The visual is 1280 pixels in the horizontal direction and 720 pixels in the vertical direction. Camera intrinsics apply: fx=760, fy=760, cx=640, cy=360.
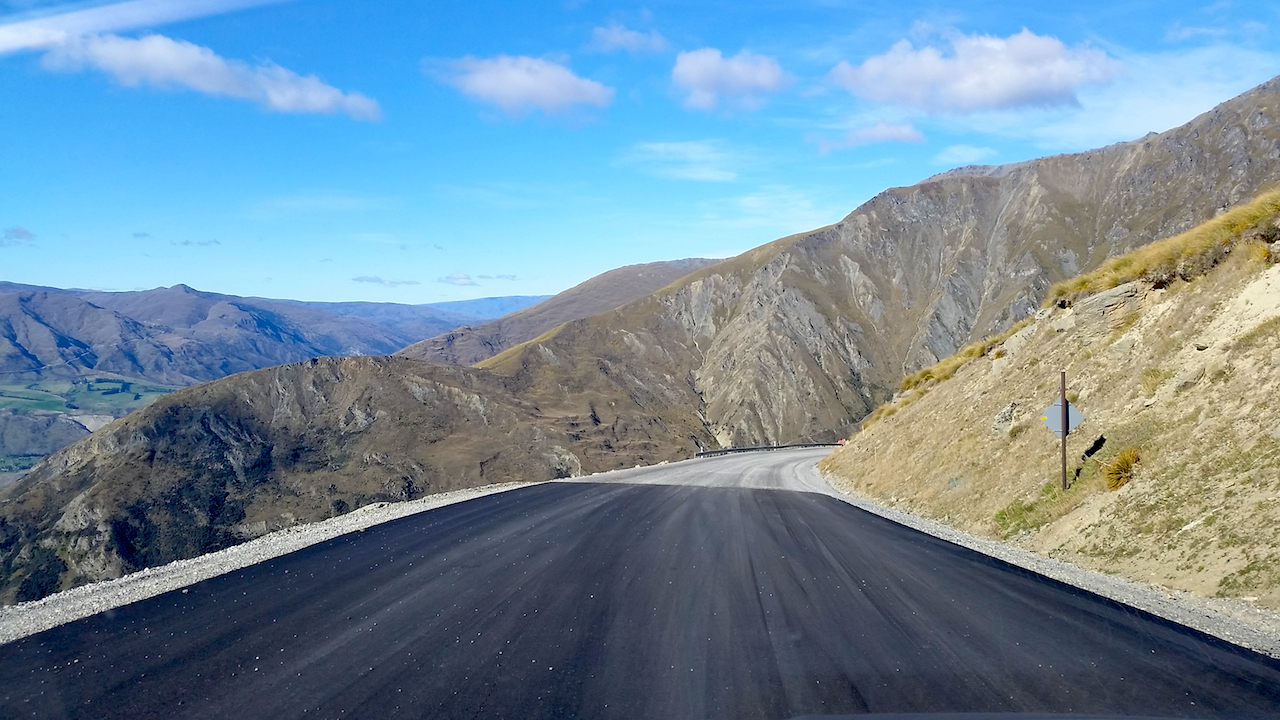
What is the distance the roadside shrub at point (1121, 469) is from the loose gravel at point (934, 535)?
214cm

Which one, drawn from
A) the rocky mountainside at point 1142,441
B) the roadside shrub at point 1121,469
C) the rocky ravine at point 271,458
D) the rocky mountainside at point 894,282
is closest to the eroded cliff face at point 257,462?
the rocky ravine at point 271,458

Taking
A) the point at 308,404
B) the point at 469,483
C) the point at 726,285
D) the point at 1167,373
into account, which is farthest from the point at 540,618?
the point at 726,285

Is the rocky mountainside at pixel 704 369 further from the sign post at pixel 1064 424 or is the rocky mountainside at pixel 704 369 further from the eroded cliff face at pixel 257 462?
the sign post at pixel 1064 424

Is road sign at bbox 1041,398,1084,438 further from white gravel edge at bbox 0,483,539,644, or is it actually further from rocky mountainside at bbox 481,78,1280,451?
rocky mountainside at bbox 481,78,1280,451

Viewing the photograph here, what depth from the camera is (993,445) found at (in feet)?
66.4

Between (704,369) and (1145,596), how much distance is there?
10200 centimetres

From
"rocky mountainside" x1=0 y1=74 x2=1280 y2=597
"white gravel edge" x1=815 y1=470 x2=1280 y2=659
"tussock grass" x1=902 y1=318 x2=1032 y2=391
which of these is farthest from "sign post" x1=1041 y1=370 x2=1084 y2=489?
"rocky mountainside" x1=0 y1=74 x2=1280 y2=597

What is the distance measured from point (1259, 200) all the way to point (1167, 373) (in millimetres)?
6147

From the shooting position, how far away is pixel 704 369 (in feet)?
368

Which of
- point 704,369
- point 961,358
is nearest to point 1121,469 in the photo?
point 961,358

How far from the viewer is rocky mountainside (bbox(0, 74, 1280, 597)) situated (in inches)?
2906

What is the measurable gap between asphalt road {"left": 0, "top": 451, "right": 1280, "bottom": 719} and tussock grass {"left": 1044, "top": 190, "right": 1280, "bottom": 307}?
11.3 meters

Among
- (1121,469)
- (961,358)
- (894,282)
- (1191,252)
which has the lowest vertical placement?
(1121,469)

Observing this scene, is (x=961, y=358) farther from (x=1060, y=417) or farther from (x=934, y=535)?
(x=934, y=535)
